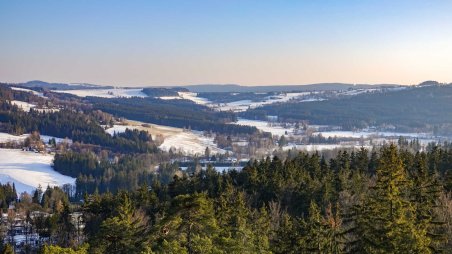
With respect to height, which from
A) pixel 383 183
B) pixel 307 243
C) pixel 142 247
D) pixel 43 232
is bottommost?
pixel 43 232

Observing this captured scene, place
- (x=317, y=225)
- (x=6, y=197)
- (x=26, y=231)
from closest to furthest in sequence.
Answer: (x=317, y=225)
(x=26, y=231)
(x=6, y=197)

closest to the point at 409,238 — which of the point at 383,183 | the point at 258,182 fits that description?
the point at 383,183

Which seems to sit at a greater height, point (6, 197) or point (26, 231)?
point (26, 231)

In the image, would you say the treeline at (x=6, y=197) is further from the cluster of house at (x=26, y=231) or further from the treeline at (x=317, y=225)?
the treeline at (x=317, y=225)

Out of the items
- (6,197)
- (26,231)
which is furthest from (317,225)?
(6,197)

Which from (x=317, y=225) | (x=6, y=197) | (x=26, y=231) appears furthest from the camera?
(x=6, y=197)

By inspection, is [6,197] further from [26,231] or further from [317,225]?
[317,225]

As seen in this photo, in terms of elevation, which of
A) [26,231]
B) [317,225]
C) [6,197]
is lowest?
[6,197]

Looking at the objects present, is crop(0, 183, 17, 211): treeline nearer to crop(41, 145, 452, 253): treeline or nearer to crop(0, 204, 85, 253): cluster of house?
crop(0, 204, 85, 253): cluster of house

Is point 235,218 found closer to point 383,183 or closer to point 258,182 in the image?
point 383,183


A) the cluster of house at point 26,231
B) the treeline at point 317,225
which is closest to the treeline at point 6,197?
the cluster of house at point 26,231

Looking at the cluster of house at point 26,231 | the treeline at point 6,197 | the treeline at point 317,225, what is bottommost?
the treeline at point 6,197
